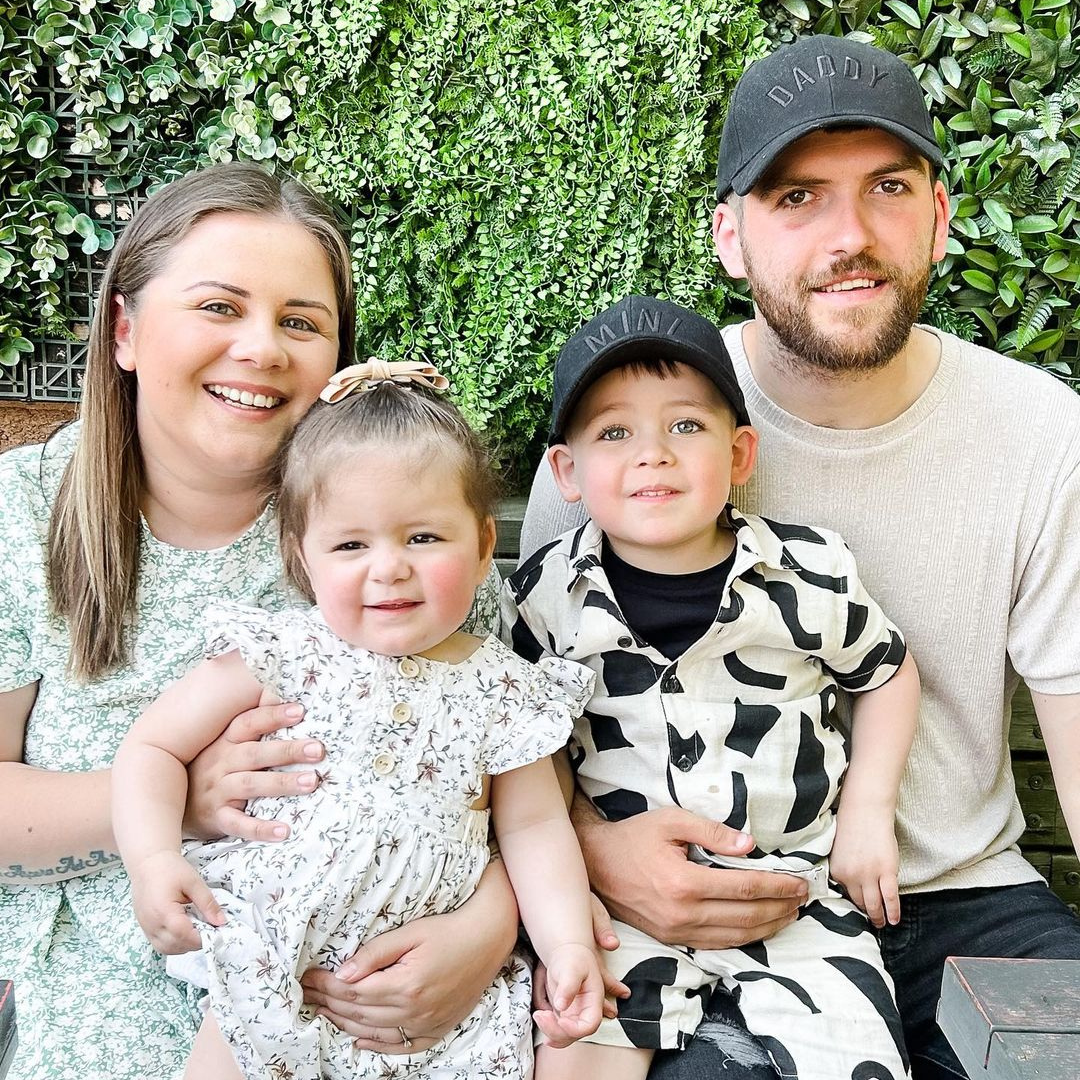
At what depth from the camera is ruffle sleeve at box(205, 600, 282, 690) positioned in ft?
5.37

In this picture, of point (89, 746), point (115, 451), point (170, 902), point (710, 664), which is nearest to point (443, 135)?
point (115, 451)

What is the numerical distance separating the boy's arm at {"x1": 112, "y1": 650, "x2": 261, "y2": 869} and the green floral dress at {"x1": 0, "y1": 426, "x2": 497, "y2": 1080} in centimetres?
18

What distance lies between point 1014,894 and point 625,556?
3.13 ft

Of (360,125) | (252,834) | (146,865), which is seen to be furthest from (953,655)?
(360,125)

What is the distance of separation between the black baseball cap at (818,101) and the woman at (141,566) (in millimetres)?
→ 750

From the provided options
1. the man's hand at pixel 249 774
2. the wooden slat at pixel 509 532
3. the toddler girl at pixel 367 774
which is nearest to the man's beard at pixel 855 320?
the toddler girl at pixel 367 774

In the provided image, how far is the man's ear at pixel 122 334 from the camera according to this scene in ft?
6.17

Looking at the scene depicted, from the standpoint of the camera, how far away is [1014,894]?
2.04m

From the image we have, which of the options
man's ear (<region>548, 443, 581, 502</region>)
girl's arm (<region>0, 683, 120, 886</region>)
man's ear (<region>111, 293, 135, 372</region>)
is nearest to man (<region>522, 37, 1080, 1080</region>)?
man's ear (<region>548, 443, 581, 502</region>)

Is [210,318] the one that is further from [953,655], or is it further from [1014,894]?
[1014,894]

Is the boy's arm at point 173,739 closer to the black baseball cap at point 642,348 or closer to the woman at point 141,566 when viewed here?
the woman at point 141,566

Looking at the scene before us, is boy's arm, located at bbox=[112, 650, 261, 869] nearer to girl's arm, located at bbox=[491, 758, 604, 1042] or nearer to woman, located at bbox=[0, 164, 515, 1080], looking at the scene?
woman, located at bbox=[0, 164, 515, 1080]

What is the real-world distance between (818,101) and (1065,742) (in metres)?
Result: 1.20

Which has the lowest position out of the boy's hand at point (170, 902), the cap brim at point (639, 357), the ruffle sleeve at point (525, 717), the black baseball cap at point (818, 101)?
the boy's hand at point (170, 902)
